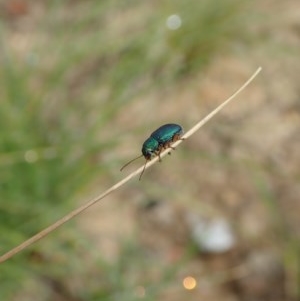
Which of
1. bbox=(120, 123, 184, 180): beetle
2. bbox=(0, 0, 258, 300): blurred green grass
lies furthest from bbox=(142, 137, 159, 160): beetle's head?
bbox=(0, 0, 258, 300): blurred green grass

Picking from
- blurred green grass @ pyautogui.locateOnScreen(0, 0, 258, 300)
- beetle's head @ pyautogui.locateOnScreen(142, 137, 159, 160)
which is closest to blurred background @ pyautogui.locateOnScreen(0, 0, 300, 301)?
blurred green grass @ pyautogui.locateOnScreen(0, 0, 258, 300)

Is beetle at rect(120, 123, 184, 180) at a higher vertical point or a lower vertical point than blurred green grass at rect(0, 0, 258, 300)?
lower

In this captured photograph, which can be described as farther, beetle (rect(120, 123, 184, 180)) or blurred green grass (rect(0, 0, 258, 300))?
blurred green grass (rect(0, 0, 258, 300))

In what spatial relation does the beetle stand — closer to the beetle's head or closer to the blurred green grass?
the beetle's head

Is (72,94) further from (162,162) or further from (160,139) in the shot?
(160,139)

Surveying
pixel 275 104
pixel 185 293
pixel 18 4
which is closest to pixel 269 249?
pixel 185 293

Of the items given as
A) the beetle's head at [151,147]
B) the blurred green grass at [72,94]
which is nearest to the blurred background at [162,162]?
the blurred green grass at [72,94]

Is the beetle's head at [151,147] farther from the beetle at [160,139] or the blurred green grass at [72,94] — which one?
the blurred green grass at [72,94]
